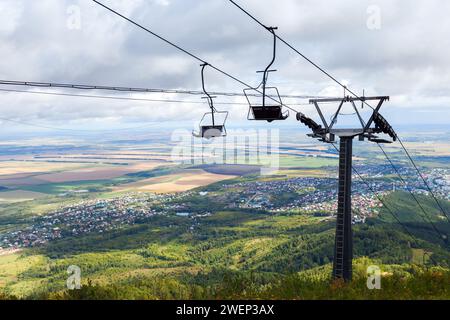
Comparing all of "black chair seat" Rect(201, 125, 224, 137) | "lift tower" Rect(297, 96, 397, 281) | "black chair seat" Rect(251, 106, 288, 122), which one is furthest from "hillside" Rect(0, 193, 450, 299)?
"black chair seat" Rect(251, 106, 288, 122)

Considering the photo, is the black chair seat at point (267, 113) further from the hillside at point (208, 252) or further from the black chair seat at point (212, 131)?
the hillside at point (208, 252)

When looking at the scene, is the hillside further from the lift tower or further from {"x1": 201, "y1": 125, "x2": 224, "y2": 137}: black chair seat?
{"x1": 201, "y1": 125, "x2": 224, "y2": 137}: black chair seat

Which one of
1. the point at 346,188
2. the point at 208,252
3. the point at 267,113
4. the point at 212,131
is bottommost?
the point at 208,252

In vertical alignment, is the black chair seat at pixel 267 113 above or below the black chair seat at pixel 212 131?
above

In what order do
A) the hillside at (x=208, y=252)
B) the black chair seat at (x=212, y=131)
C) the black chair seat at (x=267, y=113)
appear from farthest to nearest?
the hillside at (x=208, y=252)
the black chair seat at (x=212, y=131)
the black chair seat at (x=267, y=113)

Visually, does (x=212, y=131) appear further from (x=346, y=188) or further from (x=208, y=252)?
(x=208, y=252)

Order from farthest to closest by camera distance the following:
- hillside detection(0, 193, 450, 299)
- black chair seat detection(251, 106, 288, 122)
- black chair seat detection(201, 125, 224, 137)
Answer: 1. hillside detection(0, 193, 450, 299)
2. black chair seat detection(201, 125, 224, 137)
3. black chair seat detection(251, 106, 288, 122)

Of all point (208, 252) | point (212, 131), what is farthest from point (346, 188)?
point (208, 252)

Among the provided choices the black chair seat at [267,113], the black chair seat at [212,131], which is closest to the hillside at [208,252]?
the black chair seat at [212,131]
